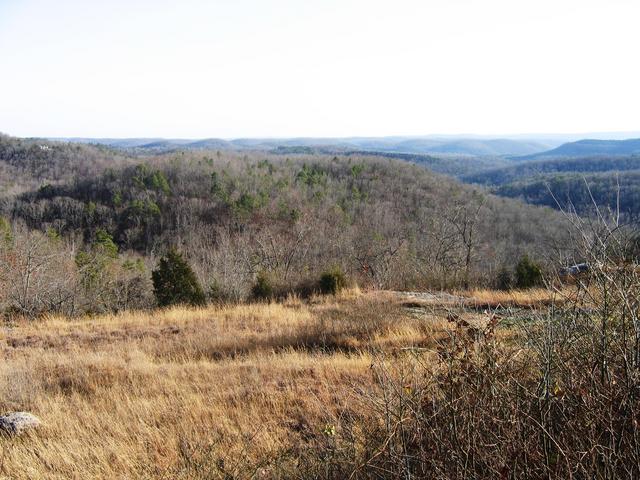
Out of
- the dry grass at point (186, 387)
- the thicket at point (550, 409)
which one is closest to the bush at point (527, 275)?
the dry grass at point (186, 387)

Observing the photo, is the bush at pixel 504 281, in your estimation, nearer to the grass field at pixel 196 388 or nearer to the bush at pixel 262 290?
the grass field at pixel 196 388

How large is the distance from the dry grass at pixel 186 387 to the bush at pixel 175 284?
6513mm

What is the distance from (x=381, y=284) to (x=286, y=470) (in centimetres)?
1086

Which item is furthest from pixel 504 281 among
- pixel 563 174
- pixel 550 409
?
pixel 563 174

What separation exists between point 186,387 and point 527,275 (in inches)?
454

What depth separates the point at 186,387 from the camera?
533 centimetres

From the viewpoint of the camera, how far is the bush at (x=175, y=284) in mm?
16438

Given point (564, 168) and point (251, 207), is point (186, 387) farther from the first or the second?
point (564, 168)

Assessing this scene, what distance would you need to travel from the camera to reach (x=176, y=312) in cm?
1116

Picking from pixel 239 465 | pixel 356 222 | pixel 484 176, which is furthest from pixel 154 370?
pixel 484 176

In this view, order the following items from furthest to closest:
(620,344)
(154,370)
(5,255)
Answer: (5,255), (154,370), (620,344)

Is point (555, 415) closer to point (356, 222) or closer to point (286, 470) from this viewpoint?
point (286, 470)

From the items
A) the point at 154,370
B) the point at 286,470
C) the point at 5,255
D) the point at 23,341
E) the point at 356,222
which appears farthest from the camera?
the point at 356,222

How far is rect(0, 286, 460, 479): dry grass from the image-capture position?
3.73 metres
